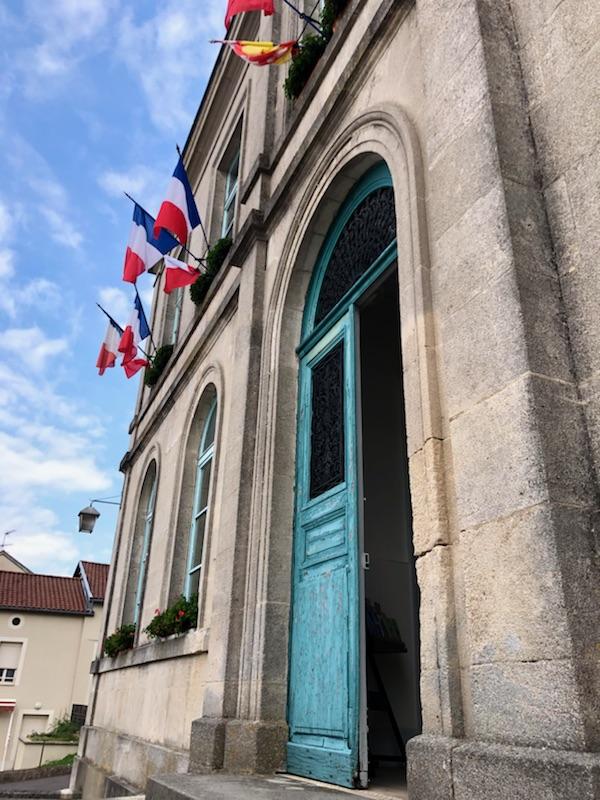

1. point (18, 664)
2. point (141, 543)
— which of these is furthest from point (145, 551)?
point (18, 664)

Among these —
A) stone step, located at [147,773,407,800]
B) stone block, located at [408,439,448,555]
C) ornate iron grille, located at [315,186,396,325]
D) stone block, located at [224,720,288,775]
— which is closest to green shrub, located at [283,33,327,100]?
ornate iron grille, located at [315,186,396,325]

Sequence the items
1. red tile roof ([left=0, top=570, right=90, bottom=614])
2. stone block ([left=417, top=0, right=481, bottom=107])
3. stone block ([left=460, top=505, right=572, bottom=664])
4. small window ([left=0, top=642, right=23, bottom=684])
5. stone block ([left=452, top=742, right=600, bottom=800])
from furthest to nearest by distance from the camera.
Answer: red tile roof ([left=0, top=570, right=90, bottom=614]) → small window ([left=0, top=642, right=23, bottom=684]) → stone block ([left=417, top=0, right=481, bottom=107]) → stone block ([left=460, top=505, right=572, bottom=664]) → stone block ([left=452, top=742, right=600, bottom=800])

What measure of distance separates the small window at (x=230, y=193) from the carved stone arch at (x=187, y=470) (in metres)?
2.66

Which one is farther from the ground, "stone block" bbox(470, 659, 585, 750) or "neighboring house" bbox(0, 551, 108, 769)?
"neighboring house" bbox(0, 551, 108, 769)

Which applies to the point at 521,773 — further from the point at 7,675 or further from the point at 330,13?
the point at 7,675

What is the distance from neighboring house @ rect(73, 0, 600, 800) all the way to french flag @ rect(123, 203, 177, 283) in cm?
107

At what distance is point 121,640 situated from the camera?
355 inches

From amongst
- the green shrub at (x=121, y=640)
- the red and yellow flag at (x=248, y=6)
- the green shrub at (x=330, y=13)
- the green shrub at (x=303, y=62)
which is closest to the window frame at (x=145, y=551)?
the green shrub at (x=121, y=640)

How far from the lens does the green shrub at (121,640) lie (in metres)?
8.91

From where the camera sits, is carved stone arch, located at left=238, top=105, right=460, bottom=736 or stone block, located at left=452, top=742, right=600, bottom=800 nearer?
stone block, located at left=452, top=742, right=600, bottom=800

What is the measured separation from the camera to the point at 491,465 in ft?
8.43

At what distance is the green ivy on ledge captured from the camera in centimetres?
577

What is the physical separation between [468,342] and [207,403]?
18.6ft

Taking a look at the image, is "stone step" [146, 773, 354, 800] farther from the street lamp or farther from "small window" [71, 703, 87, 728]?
"small window" [71, 703, 87, 728]
